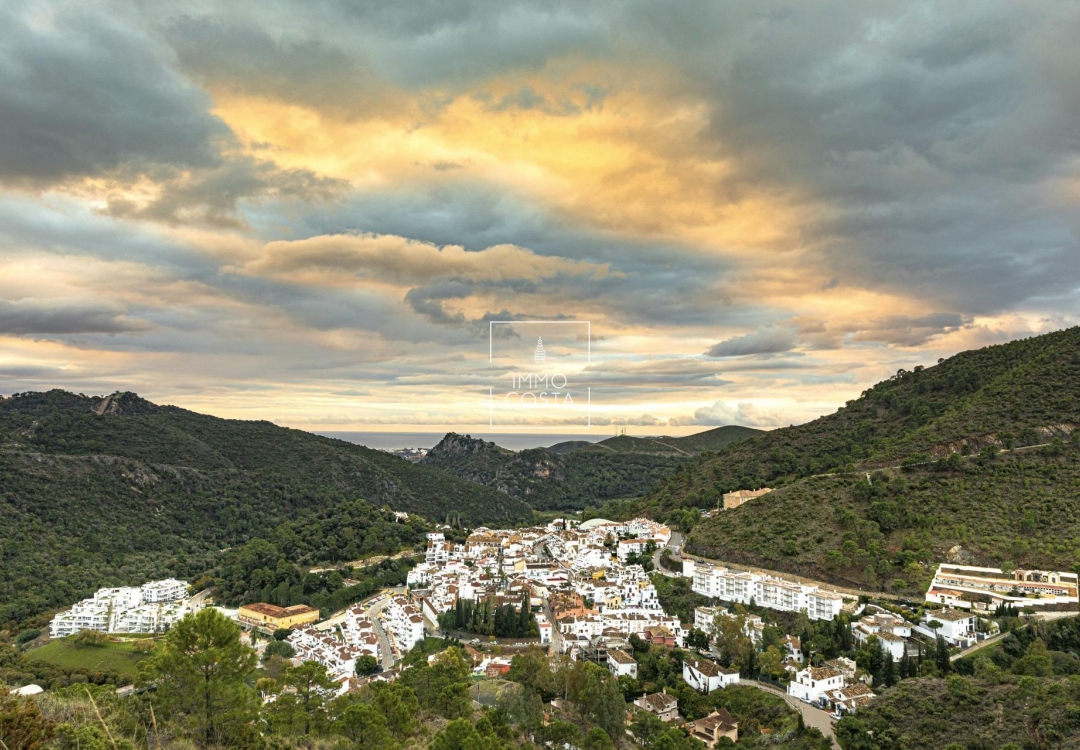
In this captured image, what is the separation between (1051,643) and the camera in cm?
2605

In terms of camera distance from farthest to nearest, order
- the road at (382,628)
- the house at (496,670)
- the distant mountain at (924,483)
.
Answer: the distant mountain at (924,483) → the road at (382,628) → the house at (496,670)

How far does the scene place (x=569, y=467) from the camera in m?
109

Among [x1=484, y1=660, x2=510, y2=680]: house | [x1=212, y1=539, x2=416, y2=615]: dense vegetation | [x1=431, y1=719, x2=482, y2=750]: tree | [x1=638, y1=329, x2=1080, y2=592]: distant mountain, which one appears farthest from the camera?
[x1=212, y1=539, x2=416, y2=615]: dense vegetation

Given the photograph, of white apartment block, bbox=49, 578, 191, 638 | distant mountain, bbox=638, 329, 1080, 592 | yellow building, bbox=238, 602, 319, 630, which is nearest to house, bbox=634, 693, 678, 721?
distant mountain, bbox=638, 329, 1080, 592

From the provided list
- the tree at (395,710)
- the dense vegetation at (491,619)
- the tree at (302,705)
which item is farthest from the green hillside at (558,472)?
the tree at (395,710)

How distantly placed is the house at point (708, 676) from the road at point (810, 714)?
60 centimetres

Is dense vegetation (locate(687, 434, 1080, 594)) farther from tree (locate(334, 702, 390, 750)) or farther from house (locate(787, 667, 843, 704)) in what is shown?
tree (locate(334, 702, 390, 750))

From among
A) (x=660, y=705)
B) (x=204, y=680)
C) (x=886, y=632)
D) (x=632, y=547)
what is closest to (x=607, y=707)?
(x=660, y=705)

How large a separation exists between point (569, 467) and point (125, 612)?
256 feet

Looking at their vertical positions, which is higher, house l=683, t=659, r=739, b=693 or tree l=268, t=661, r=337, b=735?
tree l=268, t=661, r=337, b=735

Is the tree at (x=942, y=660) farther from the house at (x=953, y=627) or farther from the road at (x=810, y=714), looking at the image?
the road at (x=810, y=714)

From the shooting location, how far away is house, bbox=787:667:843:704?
23.5 m

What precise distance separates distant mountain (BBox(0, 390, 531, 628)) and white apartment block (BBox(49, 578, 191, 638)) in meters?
3.66

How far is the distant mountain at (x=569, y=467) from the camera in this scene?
99.6m
